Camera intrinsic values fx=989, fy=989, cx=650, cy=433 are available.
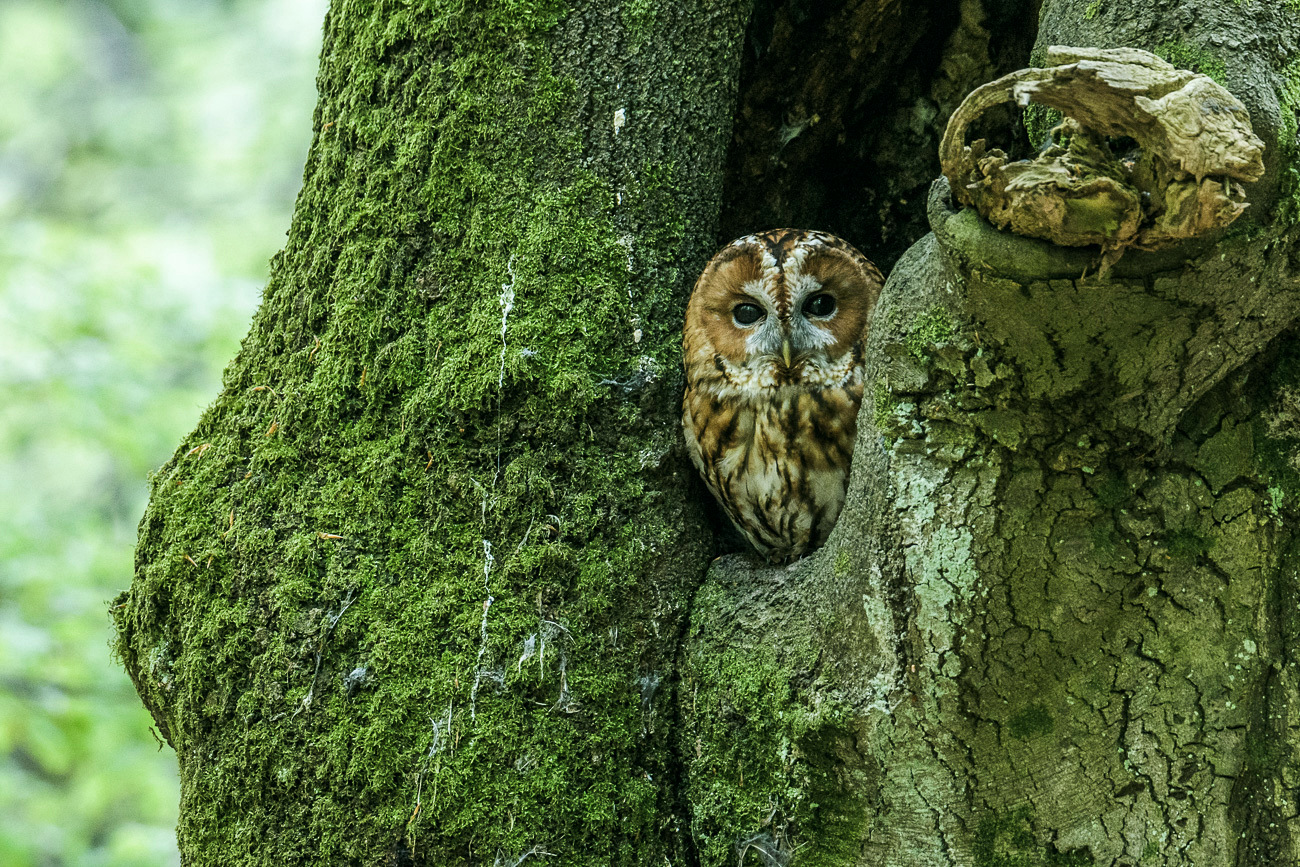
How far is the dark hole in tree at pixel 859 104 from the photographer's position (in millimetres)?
2578

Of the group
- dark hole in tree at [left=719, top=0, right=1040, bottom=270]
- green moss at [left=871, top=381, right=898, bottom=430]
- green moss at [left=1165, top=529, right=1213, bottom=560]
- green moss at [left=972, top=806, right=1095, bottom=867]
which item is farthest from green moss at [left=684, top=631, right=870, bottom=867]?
dark hole in tree at [left=719, top=0, right=1040, bottom=270]

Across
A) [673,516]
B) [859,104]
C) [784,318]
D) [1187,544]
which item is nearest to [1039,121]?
[1187,544]

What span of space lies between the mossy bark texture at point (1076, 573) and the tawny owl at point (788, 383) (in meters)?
0.74

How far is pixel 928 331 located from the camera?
4.88 ft

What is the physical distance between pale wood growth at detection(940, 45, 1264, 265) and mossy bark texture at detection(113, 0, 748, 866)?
1.05m

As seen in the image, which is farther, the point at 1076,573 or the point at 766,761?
the point at 766,761

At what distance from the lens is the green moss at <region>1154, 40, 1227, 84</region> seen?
4.40 ft

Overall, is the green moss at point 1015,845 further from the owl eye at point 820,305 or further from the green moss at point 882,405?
the owl eye at point 820,305

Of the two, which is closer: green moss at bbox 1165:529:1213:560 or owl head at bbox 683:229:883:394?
green moss at bbox 1165:529:1213:560

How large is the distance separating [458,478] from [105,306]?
4348mm

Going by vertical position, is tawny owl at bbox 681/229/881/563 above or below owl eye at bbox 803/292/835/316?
below

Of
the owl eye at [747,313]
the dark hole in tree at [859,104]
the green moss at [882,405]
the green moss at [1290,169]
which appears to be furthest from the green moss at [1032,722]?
the dark hole in tree at [859,104]

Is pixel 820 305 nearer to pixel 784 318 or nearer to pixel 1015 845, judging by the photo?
pixel 784 318

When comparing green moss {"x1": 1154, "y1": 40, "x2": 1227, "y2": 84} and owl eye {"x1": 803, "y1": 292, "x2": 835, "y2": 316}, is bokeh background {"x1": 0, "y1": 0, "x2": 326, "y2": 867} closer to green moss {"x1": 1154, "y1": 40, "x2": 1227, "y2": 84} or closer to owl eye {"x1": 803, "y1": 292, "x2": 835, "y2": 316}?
owl eye {"x1": 803, "y1": 292, "x2": 835, "y2": 316}
